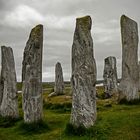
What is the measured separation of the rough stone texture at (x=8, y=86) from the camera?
2753 cm

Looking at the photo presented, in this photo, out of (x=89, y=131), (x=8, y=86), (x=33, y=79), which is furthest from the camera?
(x=8, y=86)

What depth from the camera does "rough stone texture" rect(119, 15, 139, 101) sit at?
30.1 metres

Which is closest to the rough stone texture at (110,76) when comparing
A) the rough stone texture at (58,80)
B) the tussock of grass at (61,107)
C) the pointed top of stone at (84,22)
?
the rough stone texture at (58,80)

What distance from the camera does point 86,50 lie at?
68.8ft

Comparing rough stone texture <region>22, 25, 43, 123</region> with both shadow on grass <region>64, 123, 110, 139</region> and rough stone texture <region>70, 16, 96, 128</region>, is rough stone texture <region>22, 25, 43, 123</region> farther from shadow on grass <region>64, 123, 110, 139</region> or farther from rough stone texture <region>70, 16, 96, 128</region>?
shadow on grass <region>64, 123, 110, 139</region>

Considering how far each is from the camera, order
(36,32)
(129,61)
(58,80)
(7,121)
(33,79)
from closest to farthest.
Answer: (33,79)
(36,32)
(7,121)
(129,61)
(58,80)

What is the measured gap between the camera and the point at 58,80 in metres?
44.4

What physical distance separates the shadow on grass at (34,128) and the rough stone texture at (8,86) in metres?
3.84

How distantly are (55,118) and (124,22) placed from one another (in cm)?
1001

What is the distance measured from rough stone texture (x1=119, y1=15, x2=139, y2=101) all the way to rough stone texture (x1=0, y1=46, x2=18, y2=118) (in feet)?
28.7

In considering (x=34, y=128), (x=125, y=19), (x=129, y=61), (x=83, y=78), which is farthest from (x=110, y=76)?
(x=83, y=78)

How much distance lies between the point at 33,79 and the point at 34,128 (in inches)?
121

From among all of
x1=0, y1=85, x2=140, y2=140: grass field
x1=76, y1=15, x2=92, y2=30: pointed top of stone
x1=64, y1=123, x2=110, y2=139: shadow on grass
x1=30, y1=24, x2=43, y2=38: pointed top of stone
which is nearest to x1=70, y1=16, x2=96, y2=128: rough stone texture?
x1=76, y1=15, x2=92, y2=30: pointed top of stone

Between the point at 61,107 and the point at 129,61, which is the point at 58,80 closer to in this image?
the point at 61,107
